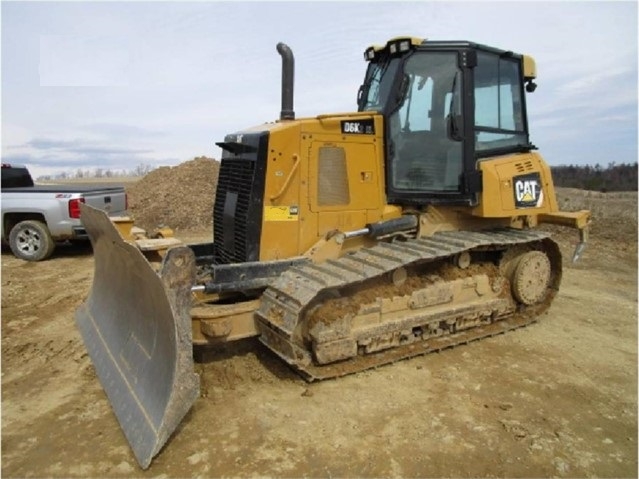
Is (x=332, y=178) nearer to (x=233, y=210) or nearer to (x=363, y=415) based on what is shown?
(x=233, y=210)

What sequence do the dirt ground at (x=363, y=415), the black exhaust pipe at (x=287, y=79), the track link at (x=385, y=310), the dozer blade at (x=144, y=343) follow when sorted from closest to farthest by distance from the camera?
1. the dirt ground at (x=363, y=415)
2. the dozer blade at (x=144, y=343)
3. the track link at (x=385, y=310)
4. the black exhaust pipe at (x=287, y=79)

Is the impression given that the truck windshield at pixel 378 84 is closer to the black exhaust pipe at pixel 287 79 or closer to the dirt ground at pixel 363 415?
the black exhaust pipe at pixel 287 79

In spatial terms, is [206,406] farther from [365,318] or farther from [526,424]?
[526,424]

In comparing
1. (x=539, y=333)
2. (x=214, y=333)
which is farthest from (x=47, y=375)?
(x=539, y=333)

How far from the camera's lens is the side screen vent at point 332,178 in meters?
5.00

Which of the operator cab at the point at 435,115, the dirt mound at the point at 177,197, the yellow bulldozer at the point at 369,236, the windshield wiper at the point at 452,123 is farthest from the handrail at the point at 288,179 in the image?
the dirt mound at the point at 177,197

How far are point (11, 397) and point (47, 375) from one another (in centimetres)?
41

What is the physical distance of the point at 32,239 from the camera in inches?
380

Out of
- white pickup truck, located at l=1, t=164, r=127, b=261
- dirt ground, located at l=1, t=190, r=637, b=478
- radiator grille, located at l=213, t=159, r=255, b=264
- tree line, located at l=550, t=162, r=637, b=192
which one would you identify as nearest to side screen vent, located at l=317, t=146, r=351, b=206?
radiator grille, located at l=213, t=159, r=255, b=264

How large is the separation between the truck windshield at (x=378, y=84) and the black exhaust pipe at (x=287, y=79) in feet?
Result: 3.09

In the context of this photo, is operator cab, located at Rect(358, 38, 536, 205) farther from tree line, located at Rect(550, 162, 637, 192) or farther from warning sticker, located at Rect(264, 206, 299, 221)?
tree line, located at Rect(550, 162, 637, 192)

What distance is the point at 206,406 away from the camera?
395 cm

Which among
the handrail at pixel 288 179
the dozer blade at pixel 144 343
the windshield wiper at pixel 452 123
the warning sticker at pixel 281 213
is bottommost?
the dozer blade at pixel 144 343

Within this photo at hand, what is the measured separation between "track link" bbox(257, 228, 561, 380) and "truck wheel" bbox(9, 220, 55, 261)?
6.95m
